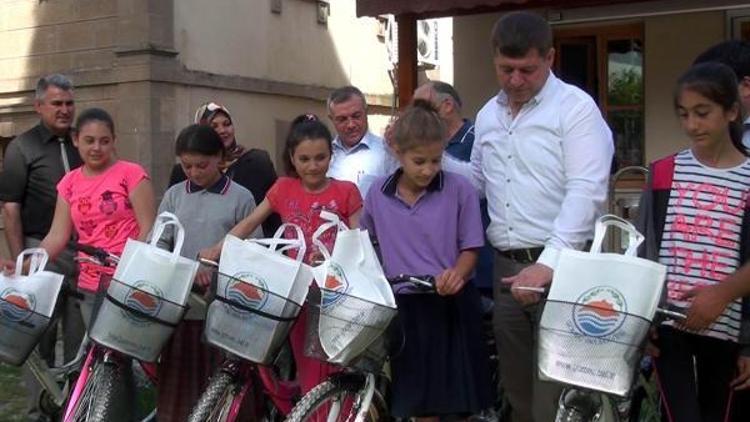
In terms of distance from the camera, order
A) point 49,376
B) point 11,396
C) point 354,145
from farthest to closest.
Result: point 11,396 → point 354,145 → point 49,376

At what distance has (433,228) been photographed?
12.7ft

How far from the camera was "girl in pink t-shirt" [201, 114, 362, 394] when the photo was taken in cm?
434

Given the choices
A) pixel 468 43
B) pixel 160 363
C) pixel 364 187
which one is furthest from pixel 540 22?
pixel 468 43

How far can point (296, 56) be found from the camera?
12.8 m

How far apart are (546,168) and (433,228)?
1.60 ft

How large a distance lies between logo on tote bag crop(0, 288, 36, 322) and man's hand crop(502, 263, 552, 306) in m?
2.22

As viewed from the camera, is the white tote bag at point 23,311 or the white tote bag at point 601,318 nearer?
the white tote bag at point 601,318

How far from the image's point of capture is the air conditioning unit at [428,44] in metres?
14.0

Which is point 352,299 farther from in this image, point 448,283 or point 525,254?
point 525,254

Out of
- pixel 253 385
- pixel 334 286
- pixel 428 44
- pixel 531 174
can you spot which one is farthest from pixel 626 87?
pixel 428 44

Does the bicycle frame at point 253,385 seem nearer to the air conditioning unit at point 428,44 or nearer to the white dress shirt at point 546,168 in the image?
the white dress shirt at point 546,168

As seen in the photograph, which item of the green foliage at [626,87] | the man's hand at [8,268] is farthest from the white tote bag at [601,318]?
the green foliage at [626,87]

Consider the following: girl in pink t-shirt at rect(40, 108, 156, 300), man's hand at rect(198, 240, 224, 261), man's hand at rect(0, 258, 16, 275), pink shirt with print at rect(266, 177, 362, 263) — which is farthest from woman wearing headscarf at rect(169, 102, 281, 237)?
man's hand at rect(198, 240, 224, 261)

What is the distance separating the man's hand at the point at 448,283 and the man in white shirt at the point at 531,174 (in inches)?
7.5
